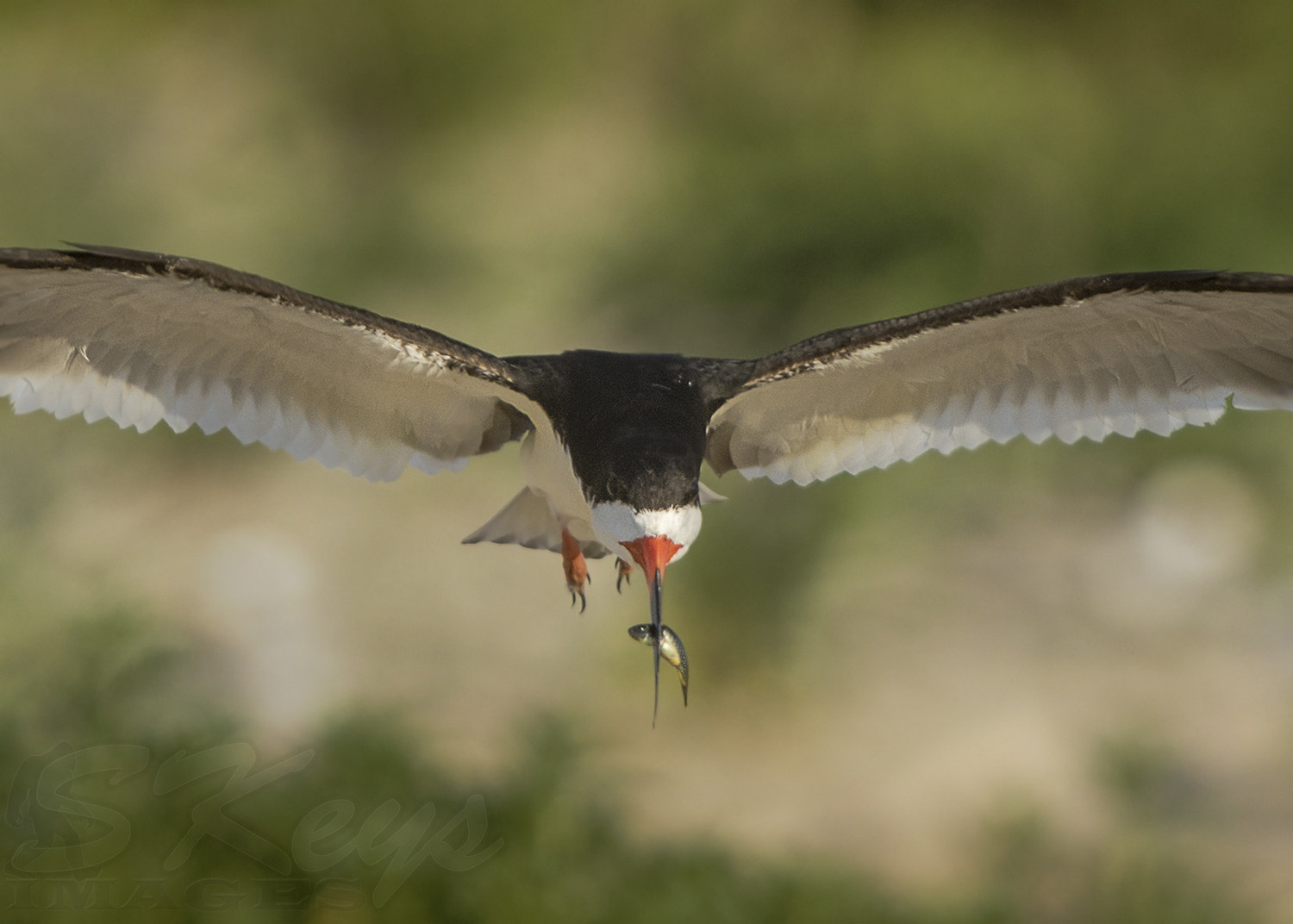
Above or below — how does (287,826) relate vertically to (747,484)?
below

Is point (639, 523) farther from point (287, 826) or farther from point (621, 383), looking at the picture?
point (287, 826)

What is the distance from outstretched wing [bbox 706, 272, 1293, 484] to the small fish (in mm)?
329

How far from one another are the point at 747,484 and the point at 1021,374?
2118mm

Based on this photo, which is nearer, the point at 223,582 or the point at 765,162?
the point at 223,582

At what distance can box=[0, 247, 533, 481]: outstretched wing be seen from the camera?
4.33 feet

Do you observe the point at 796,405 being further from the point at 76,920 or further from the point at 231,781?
the point at 76,920

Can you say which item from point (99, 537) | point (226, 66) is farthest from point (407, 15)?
point (99, 537)

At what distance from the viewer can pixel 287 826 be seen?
7.05 ft

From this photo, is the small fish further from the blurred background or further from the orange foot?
the blurred background

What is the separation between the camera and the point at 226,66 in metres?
5.01

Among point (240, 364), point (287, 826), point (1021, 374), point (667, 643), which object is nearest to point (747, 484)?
point (287, 826)

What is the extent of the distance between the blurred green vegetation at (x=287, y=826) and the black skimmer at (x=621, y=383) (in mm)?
774

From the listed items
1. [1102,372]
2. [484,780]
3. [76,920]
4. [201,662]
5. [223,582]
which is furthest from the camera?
[223,582]

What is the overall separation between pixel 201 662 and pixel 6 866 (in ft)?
5.22
